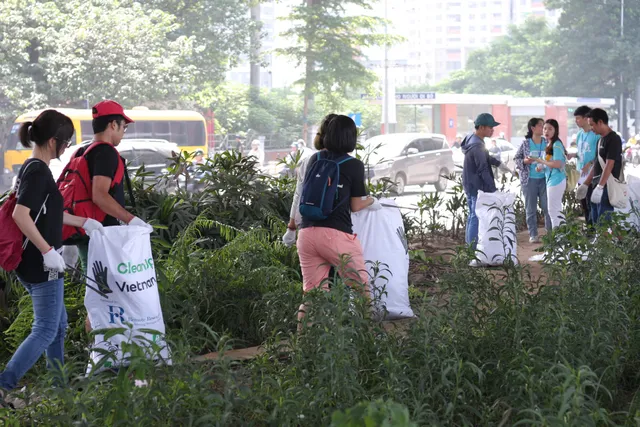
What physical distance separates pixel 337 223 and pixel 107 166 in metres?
1.22

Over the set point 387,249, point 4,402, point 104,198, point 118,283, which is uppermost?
point 104,198

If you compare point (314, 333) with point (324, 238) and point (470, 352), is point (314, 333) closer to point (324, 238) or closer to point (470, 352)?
point (470, 352)

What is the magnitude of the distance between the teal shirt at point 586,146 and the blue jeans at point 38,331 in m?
5.90

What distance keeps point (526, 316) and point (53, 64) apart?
917 inches

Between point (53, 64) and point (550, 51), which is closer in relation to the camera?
point (53, 64)

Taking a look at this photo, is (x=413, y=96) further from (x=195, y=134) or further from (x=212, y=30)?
(x=195, y=134)

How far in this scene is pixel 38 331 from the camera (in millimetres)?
3992

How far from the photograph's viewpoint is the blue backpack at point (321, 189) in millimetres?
4555

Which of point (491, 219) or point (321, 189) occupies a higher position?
point (321, 189)

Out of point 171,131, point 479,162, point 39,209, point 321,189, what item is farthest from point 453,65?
point 39,209

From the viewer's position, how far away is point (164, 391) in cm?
295

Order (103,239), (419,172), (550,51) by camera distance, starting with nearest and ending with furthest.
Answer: (103,239), (419,172), (550,51)

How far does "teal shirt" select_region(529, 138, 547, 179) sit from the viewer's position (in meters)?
9.16

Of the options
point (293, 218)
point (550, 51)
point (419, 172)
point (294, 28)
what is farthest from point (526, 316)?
point (550, 51)
